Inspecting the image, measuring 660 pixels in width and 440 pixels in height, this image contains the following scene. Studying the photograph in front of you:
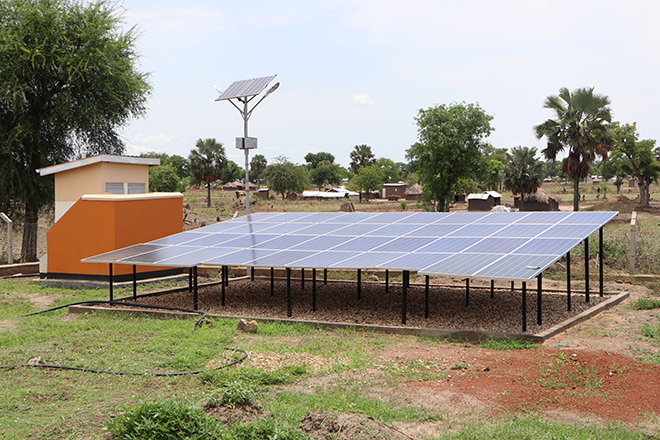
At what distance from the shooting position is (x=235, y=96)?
77.8 ft

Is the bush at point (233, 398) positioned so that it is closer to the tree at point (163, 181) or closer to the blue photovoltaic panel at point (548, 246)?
the blue photovoltaic panel at point (548, 246)

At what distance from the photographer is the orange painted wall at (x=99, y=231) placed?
2103 centimetres

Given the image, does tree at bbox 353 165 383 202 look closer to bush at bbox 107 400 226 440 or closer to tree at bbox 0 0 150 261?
tree at bbox 0 0 150 261

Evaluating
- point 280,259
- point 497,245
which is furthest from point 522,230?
point 280,259

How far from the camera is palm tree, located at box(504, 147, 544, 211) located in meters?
61.7

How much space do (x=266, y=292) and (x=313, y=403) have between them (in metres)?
11.0

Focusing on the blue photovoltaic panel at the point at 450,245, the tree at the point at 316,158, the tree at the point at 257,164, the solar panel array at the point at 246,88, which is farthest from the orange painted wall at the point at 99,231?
the tree at the point at 316,158

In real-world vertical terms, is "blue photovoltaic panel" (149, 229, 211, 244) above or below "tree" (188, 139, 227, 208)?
below

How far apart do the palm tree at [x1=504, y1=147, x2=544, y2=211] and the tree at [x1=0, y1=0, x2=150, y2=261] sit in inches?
1704

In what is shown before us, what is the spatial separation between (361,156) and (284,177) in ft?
112

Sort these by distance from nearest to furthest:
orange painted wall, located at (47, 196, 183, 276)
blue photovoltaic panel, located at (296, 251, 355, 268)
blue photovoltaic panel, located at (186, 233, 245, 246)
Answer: blue photovoltaic panel, located at (296, 251, 355, 268) < blue photovoltaic panel, located at (186, 233, 245, 246) < orange painted wall, located at (47, 196, 183, 276)

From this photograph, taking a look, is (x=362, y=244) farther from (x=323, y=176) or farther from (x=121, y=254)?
(x=323, y=176)

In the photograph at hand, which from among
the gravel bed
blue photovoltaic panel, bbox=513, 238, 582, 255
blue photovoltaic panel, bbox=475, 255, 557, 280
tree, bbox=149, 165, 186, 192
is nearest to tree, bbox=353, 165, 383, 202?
tree, bbox=149, 165, 186, 192

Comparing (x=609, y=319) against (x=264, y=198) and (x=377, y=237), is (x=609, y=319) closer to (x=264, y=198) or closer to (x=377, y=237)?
(x=377, y=237)
